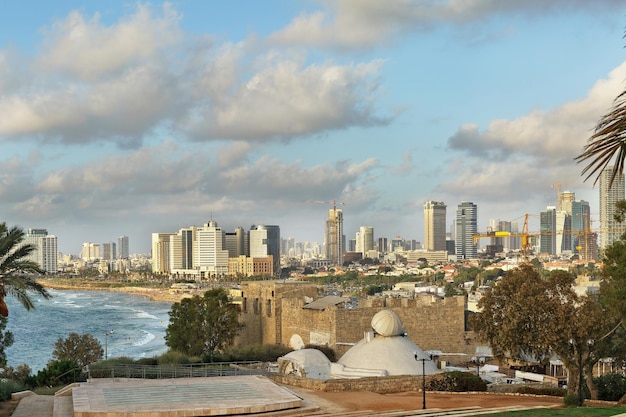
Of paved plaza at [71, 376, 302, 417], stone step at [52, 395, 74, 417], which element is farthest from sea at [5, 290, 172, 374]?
stone step at [52, 395, 74, 417]

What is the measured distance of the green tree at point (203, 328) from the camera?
30.6 metres

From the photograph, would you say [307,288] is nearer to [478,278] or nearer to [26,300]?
[26,300]

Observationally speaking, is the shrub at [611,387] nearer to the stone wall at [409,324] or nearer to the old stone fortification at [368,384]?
the old stone fortification at [368,384]

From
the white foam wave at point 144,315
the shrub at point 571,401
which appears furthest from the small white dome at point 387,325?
the white foam wave at point 144,315

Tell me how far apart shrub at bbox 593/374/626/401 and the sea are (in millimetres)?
28242

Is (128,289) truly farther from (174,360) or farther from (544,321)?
(544,321)

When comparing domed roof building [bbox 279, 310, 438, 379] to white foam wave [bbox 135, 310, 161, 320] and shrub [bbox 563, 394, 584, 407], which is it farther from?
white foam wave [bbox 135, 310, 161, 320]

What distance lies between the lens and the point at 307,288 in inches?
1355

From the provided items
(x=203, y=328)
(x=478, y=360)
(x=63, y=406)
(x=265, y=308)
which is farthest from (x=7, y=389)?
(x=478, y=360)

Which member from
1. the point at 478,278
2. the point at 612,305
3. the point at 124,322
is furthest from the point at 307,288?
the point at 478,278

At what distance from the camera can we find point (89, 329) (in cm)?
7300

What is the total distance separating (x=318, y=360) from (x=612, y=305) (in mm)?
9430

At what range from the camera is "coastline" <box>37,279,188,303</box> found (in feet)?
441

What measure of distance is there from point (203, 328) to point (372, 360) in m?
10.3
